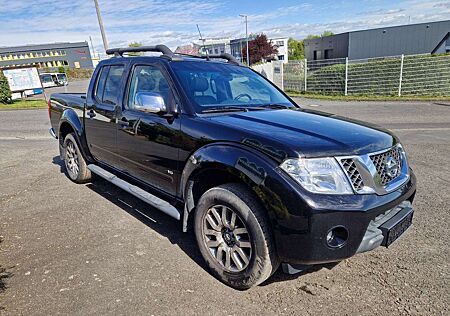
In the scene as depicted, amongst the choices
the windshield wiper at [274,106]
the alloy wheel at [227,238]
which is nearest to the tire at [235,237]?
the alloy wheel at [227,238]

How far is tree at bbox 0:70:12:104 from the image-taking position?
19781mm

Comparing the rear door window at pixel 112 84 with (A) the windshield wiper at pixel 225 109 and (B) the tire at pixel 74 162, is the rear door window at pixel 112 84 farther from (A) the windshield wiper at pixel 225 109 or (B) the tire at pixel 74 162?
(A) the windshield wiper at pixel 225 109

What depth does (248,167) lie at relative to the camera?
2367 millimetres

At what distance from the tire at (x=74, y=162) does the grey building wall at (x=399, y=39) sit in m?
44.3

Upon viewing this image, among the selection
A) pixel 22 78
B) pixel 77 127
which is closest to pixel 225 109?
pixel 77 127

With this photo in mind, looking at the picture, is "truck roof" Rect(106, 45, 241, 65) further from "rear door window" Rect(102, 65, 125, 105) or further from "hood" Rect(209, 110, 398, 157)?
"hood" Rect(209, 110, 398, 157)

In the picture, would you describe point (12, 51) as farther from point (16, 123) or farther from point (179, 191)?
point (179, 191)

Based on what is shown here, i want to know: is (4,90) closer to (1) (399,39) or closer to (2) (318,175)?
(2) (318,175)

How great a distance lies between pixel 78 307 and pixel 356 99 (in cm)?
1535

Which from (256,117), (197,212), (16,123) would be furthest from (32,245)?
(16,123)

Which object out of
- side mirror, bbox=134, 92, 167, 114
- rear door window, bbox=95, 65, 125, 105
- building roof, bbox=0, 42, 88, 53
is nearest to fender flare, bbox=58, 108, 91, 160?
rear door window, bbox=95, 65, 125, 105

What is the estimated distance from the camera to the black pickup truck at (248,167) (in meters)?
2.20

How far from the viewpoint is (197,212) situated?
285cm

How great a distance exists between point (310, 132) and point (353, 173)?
0.49m
